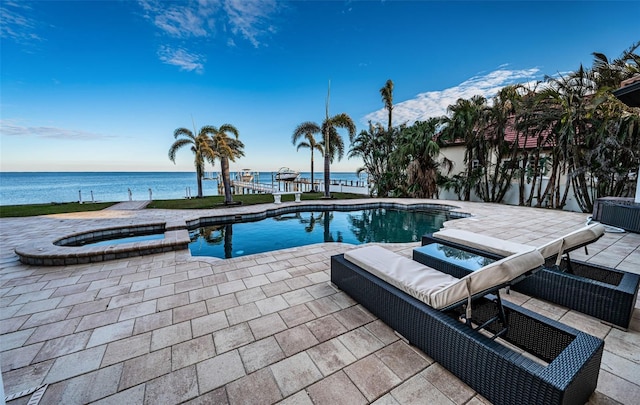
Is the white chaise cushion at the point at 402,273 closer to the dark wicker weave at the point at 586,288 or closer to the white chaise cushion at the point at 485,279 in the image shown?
the white chaise cushion at the point at 485,279

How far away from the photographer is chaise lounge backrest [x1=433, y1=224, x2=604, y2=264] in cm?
262

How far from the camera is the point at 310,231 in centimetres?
777

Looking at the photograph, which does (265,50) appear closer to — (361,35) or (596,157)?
(361,35)

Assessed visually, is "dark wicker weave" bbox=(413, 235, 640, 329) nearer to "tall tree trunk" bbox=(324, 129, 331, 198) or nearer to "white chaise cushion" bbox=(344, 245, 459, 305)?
"white chaise cushion" bbox=(344, 245, 459, 305)

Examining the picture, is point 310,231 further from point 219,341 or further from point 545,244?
point 545,244

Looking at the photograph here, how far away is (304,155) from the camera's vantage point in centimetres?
1806

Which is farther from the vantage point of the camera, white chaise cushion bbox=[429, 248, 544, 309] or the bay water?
the bay water

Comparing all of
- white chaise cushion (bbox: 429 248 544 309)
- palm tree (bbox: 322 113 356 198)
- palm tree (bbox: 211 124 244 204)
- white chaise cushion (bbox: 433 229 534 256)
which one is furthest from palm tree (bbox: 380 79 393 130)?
white chaise cushion (bbox: 429 248 544 309)

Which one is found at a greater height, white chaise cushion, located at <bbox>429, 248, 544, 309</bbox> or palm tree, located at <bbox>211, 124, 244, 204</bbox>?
palm tree, located at <bbox>211, 124, 244, 204</bbox>

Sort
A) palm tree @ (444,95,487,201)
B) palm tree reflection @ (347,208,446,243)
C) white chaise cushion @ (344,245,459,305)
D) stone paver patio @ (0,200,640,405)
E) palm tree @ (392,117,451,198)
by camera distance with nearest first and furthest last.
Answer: stone paver patio @ (0,200,640,405)
white chaise cushion @ (344,245,459,305)
palm tree reflection @ (347,208,446,243)
palm tree @ (444,95,487,201)
palm tree @ (392,117,451,198)

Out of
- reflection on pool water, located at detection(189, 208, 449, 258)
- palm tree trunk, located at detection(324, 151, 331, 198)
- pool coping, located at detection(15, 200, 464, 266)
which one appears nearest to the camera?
pool coping, located at detection(15, 200, 464, 266)

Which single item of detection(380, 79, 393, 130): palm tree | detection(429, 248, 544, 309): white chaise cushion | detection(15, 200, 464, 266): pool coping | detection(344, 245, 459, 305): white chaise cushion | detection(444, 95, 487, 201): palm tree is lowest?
detection(15, 200, 464, 266): pool coping

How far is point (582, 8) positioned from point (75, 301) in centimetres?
1339

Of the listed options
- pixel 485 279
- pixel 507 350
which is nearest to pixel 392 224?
pixel 485 279
